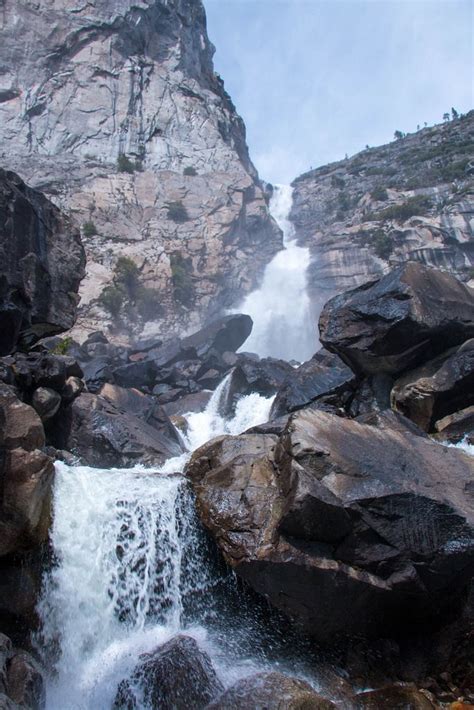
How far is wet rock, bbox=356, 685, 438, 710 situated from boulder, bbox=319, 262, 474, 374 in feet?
27.6

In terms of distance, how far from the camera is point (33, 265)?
11125mm

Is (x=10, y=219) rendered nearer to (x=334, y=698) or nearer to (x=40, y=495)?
(x=40, y=495)

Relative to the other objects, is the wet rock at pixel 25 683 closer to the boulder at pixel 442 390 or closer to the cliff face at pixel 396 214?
the boulder at pixel 442 390

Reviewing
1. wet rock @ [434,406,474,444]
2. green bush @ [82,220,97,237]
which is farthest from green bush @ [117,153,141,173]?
wet rock @ [434,406,474,444]

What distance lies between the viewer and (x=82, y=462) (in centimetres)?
1415

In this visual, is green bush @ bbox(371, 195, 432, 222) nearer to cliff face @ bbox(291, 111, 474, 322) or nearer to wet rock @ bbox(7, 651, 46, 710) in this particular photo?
cliff face @ bbox(291, 111, 474, 322)

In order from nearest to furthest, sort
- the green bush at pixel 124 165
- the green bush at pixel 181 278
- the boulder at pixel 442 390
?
the boulder at pixel 442 390 → the green bush at pixel 181 278 → the green bush at pixel 124 165

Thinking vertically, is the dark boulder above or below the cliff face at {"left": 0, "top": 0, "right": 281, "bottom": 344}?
below

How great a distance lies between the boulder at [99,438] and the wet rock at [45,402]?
790 millimetres

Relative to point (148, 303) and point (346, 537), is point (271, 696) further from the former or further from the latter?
point (148, 303)

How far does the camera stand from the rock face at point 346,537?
7.72 metres

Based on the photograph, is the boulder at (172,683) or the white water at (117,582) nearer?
the boulder at (172,683)

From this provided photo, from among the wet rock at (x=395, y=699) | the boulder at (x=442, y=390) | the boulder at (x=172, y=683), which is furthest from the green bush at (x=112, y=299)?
the wet rock at (x=395, y=699)

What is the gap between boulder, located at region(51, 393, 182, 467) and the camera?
14305mm
